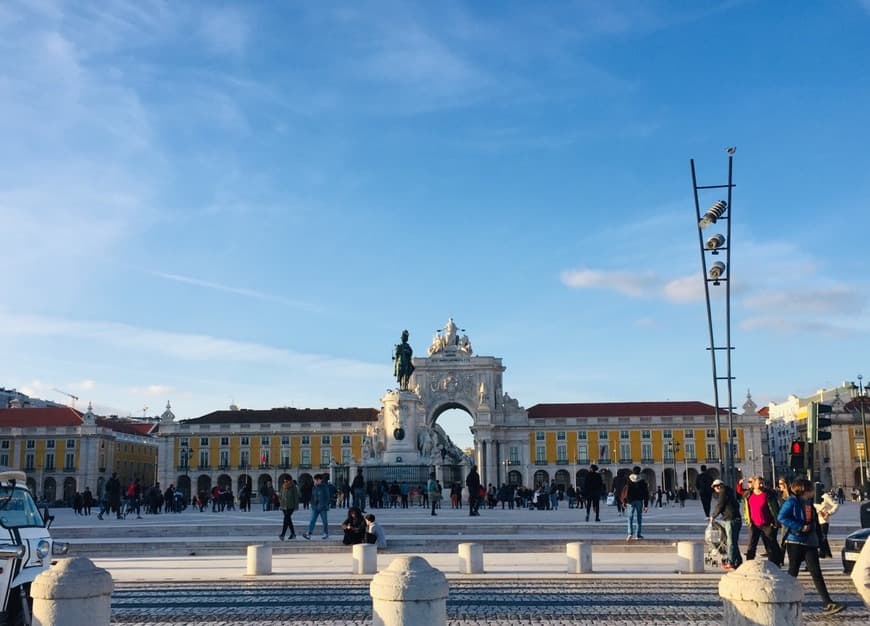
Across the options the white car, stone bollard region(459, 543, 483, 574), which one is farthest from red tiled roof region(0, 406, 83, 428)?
the white car

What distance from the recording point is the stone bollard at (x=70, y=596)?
6371 mm

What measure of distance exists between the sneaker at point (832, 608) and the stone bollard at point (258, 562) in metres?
7.75

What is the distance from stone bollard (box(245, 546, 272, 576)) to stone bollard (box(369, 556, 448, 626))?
8.09m

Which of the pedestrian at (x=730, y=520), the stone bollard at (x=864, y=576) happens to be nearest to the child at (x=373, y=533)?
the pedestrian at (x=730, y=520)

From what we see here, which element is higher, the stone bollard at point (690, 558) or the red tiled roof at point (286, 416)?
the red tiled roof at point (286, 416)

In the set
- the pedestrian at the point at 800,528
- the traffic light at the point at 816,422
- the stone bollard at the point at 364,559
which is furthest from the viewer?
the traffic light at the point at 816,422

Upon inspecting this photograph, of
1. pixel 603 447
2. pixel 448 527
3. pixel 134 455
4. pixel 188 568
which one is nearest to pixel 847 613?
pixel 188 568

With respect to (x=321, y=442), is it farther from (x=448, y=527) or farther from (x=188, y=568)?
(x=188, y=568)

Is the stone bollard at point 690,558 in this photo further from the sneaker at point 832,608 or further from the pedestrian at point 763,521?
the sneaker at point 832,608

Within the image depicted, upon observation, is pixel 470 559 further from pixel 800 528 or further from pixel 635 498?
pixel 800 528

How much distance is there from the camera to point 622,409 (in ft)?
323

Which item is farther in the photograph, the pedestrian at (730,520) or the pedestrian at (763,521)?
the pedestrian at (730,520)

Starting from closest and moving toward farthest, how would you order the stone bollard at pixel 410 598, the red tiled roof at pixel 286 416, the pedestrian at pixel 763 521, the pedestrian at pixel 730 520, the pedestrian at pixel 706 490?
the stone bollard at pixel 410 598, the pedestrian at pixel 763 521, the pedestrian at pixel 730 520, the pedestrian at pixel 706 490, the red tiled roof at pixel 286 416

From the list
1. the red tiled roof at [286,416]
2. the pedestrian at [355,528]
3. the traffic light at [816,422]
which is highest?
the red tiled roof at [286,416]
